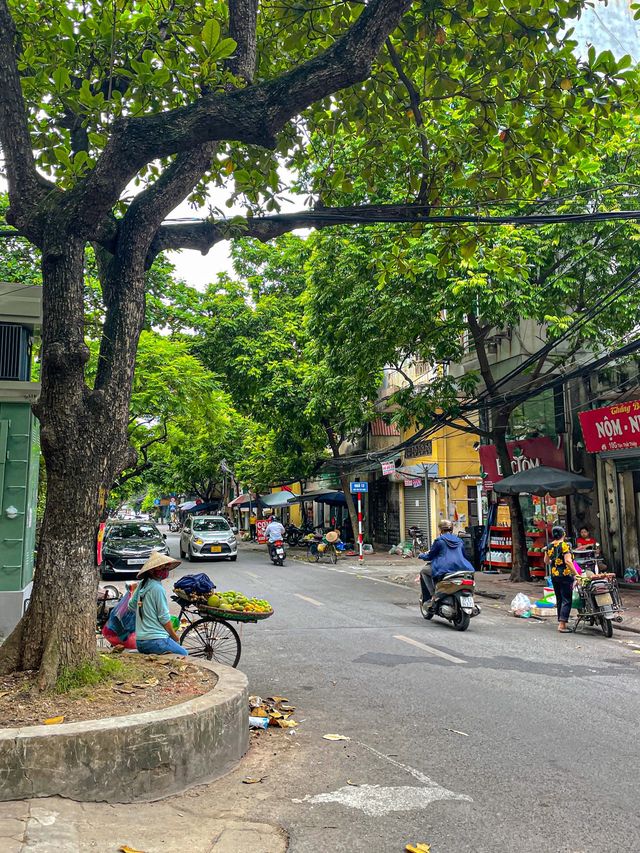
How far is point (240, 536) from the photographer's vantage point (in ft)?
156

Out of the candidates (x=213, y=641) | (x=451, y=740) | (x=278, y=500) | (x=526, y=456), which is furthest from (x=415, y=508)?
(x=451, y=740)

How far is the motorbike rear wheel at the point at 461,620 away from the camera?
1052 centimetres

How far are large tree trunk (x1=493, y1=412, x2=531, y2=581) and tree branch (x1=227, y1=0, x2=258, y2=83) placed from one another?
11.9 meters

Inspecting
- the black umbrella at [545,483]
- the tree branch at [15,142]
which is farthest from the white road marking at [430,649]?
the tree branch at [15,142]

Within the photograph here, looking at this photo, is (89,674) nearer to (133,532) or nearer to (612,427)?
(612,427)

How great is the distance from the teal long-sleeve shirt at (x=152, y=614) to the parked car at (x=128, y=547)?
1227 centimetres

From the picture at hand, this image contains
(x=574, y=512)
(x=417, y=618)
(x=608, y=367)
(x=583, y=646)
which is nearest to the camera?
(x=583, y=646)

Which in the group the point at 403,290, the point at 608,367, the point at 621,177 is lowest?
the point at 608,367

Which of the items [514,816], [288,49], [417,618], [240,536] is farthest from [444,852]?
[240,536]

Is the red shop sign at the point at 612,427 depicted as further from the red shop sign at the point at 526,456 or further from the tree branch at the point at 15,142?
the tree branch at the point at 15,142

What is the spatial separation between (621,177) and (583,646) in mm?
9030

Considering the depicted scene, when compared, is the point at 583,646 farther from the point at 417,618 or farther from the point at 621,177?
the point at 621,177

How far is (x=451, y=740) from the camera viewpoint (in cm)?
538

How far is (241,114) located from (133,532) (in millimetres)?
17301
